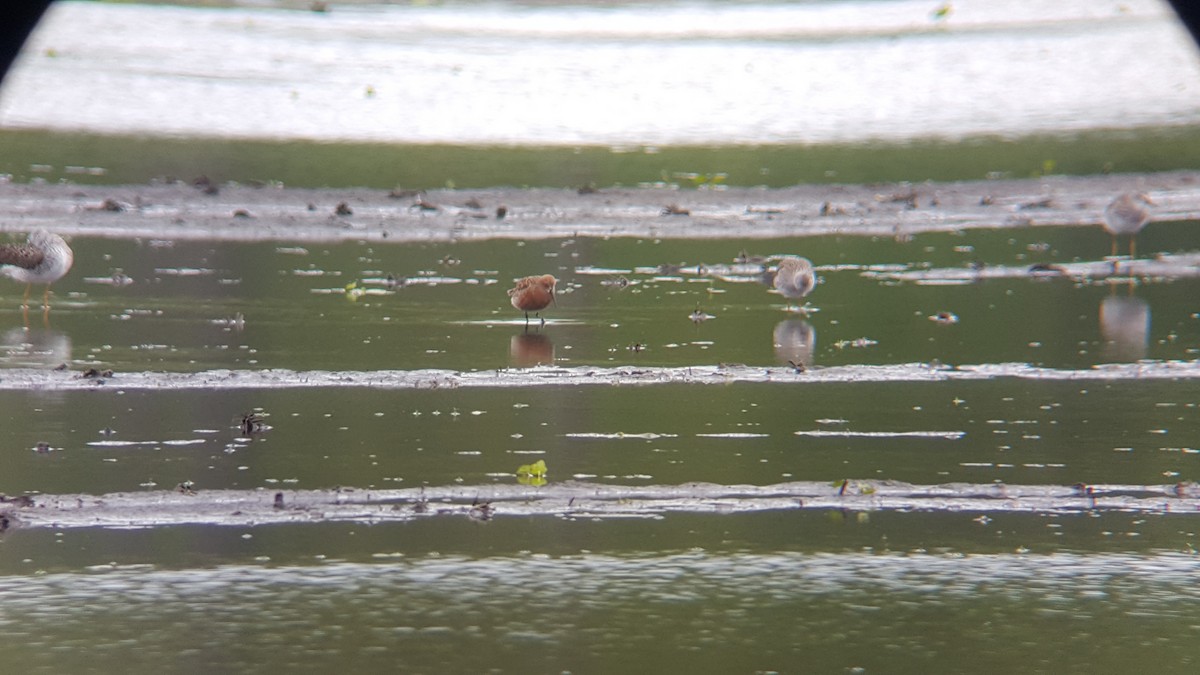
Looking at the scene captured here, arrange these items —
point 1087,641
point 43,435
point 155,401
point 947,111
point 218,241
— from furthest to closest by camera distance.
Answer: point 947,111, point 218,241, point 155,401, point 43,435, point 1087,641

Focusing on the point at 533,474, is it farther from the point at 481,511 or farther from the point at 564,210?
the point at 564,210

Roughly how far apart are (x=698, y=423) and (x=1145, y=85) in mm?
18846

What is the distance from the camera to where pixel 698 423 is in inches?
366

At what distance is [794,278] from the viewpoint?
13.1 m

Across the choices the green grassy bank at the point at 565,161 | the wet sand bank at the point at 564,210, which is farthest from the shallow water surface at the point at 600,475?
the green grassy bank at the point at 565,161

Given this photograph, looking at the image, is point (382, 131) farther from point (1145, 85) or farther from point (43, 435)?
point (43, 435)

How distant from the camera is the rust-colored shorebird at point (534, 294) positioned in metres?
12.5

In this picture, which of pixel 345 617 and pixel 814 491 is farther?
pixel 814 491

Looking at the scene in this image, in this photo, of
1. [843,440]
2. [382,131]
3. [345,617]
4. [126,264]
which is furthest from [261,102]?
[345,617]

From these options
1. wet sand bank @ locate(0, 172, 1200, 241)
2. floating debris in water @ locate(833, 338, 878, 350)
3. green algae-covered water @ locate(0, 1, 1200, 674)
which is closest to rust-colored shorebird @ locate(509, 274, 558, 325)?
green algae-covered water @ locate(0, 1, 1200, 674)

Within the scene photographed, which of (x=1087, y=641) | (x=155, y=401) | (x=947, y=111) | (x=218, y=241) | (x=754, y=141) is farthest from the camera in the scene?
(x=947, y=111)

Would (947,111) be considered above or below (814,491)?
above

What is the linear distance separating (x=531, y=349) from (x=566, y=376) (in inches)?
39.7

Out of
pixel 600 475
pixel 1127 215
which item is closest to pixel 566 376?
pixel 600 475
